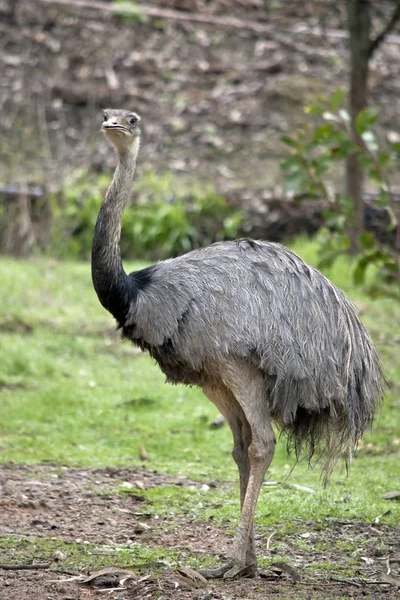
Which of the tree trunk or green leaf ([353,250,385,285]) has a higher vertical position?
the tree trunk

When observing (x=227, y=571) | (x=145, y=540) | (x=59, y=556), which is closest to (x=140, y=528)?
(x=145, y=540)

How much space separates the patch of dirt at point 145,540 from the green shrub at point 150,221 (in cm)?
516

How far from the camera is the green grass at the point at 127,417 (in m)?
5.80

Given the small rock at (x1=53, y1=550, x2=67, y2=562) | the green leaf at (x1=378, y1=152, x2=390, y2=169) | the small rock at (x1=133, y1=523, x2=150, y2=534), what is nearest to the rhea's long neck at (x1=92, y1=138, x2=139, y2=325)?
the small rock at (x1=53, y1=550, x2=67, y2=562)

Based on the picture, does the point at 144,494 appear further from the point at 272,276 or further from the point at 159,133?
the point at 159,133

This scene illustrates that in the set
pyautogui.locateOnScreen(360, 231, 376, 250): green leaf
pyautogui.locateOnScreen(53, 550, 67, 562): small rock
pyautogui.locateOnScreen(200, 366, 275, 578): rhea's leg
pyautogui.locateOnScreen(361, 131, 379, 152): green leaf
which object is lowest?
pyautogui.locateOnScreen(53, 550, 67, 562): small rock

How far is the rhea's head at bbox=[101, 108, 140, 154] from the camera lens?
4.78 meters

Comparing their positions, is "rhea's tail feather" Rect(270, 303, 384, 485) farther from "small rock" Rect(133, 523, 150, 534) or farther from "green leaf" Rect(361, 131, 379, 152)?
"green leaf" Rect(361, 131, 379, 152)

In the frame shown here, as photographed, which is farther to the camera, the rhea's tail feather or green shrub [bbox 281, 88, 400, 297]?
green shrub [bbox 281, 88, 400, 297]

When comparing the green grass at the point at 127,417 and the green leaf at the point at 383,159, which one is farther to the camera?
the green leaf at the point at 383,159

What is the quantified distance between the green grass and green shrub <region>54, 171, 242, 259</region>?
1408 millimetres

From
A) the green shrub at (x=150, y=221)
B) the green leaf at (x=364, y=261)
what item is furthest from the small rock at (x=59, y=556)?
the green shrub at (x=150, y=221)

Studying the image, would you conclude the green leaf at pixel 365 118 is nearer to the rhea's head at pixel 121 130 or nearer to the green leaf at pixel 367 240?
the green leaf at pixel 367 240

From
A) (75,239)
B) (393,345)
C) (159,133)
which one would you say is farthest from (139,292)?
A: (159,133)
